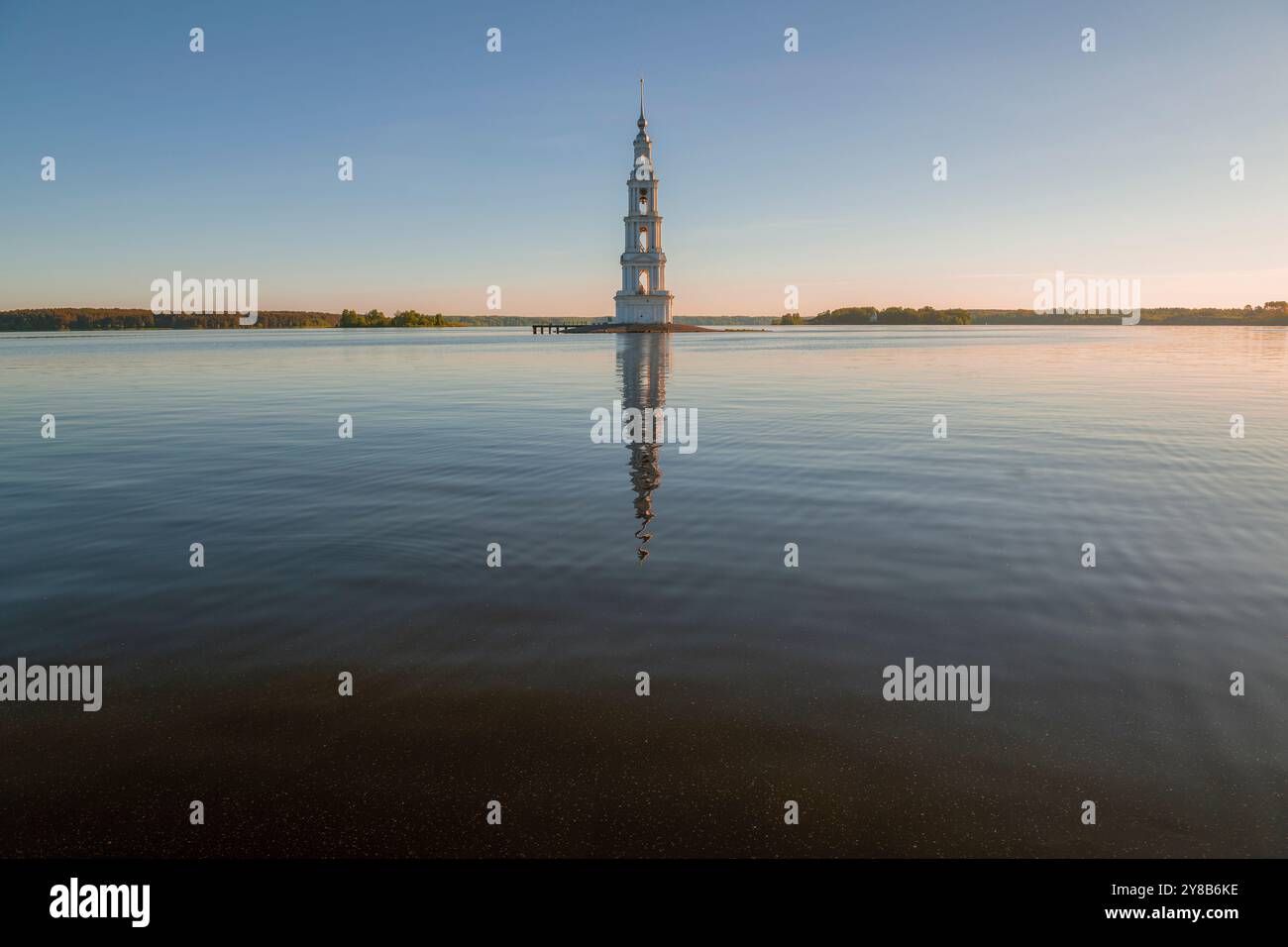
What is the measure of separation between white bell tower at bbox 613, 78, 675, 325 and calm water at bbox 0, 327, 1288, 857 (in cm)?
18050

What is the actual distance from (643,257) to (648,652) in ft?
637

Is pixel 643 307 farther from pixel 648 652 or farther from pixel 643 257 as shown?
pixel 648 652

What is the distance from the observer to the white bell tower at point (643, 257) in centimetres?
19350

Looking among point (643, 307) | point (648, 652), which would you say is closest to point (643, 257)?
point (643, 307)

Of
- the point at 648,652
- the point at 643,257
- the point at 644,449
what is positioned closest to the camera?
the point at 648,652

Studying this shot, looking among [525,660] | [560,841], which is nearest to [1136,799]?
[560,841]

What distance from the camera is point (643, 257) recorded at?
637ft

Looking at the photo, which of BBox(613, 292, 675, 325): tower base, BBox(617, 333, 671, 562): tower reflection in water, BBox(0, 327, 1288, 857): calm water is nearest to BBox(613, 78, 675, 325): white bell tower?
BBox(613, 292, 675, 325): tower base

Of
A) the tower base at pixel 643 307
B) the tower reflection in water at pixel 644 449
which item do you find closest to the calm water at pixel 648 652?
the tower reflection in water at pixel 644 449

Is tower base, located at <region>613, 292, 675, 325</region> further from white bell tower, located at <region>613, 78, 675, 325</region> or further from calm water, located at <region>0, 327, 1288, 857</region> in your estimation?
calm water, located at <region>0, 327, 1288, 857</region>

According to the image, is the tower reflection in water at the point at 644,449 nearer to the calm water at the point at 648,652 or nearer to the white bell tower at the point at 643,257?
the calm water at the point at 648,652

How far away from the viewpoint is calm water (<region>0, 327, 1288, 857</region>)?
5.59 m
